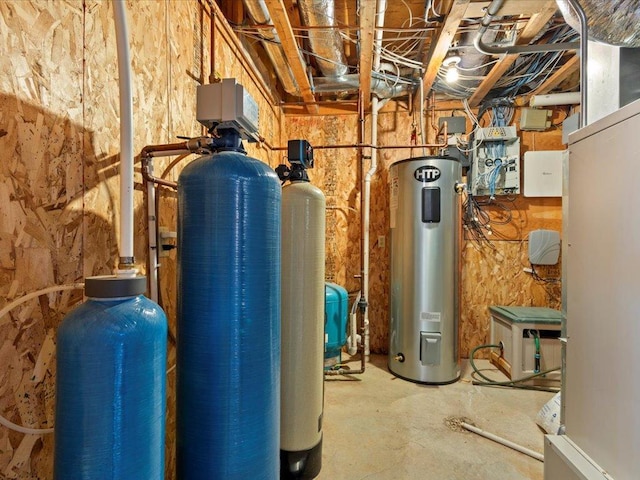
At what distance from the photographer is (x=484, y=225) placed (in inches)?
134

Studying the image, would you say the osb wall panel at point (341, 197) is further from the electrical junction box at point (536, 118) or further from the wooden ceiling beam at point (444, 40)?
the electrical junction box at point (536, 118)

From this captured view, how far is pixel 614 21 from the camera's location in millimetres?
1193

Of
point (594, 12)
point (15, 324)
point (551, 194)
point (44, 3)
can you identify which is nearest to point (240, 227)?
point (15, 324)

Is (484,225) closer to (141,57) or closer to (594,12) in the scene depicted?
(594,12)

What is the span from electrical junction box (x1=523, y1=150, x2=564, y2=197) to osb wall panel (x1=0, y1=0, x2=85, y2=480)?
12.2 feet

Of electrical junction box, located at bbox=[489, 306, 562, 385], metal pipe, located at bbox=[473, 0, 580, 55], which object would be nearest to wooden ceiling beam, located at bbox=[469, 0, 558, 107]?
metal pipe, located at bbox=[473, 0, 580, 55]

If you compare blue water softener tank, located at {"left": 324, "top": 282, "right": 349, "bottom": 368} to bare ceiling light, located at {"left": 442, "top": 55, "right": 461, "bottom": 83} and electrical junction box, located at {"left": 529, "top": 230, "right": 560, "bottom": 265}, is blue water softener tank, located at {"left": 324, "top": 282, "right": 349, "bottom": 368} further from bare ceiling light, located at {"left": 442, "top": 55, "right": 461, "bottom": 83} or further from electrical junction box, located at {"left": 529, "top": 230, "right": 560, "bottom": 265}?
bare ceiling light, located at {"left": 442, "top": 55, "right": 461, "bottom": 83}

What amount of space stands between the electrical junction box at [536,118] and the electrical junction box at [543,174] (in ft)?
0.90

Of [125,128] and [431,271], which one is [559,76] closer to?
[431,271]

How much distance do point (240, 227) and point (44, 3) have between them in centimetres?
84

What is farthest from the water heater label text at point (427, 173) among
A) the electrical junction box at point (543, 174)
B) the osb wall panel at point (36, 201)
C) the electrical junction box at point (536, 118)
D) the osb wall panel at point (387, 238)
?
the osb wall panel at point (36, 201)

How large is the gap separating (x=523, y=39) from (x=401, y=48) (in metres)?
0.97

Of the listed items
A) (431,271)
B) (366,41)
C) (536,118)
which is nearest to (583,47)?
(366,41)

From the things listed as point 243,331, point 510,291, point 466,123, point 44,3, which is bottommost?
point 510,291
